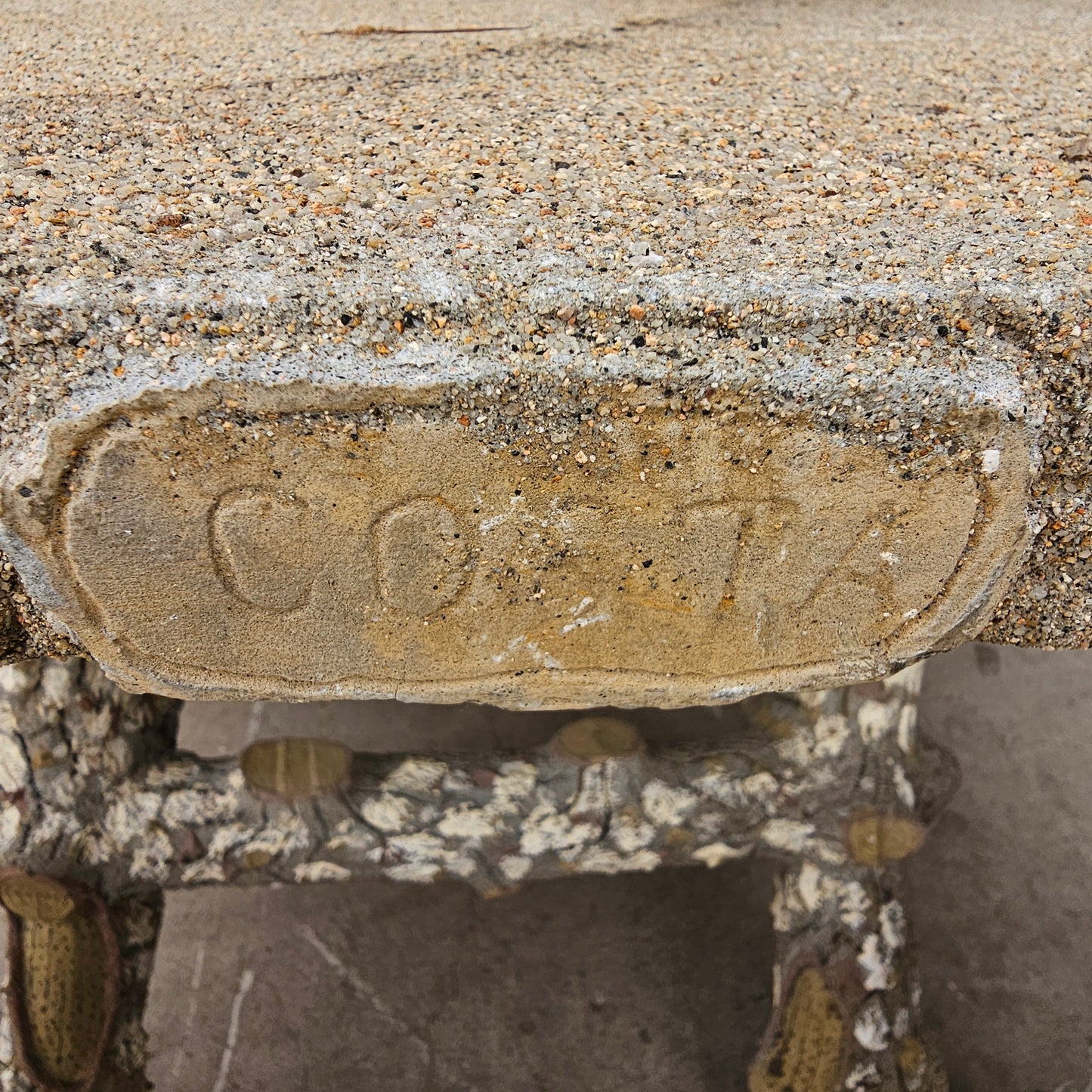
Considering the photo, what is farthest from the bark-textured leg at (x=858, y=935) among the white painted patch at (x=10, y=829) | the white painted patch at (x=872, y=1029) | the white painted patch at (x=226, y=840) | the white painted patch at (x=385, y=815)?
the white painted patch at (x=10, y=829)

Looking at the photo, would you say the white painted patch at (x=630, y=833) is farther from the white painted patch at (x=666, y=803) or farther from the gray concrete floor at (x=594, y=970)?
the gray concrete floor at (x=594, y=970)

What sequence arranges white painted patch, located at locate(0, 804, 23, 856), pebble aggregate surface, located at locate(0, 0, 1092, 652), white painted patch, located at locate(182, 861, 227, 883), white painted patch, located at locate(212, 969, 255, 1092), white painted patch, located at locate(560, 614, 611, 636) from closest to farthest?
pebble aggregate surface, located at locate(0, 0, 1092, 652) → white painted patch, located at locate(560, 614, 611, 636) → white painted patch, located at locate(0, 804, 23, 856) → white painted patch, located at locate(182, 861, 227, 883) → white painted patch, located at locate(212, 969, 255, 1092)

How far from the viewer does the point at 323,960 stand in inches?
62.5

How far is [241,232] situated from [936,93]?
82 cm

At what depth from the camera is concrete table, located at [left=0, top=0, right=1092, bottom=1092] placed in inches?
28.8

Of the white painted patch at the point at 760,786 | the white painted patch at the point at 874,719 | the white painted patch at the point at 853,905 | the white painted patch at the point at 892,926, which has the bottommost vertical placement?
the white painted patch at the point at 892,926

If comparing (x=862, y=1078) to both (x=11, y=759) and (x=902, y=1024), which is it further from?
(x=11, y=759)

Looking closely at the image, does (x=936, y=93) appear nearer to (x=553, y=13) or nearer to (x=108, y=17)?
(x=553, y=13)

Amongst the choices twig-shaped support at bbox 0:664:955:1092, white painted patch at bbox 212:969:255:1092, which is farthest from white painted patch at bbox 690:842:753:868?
white painted patch at bbox 212:969:255:1092

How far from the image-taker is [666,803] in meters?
1.25

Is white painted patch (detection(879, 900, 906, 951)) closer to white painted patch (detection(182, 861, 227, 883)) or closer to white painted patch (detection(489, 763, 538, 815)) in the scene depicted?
white painted patch (detection(489, 763, 538, 815))

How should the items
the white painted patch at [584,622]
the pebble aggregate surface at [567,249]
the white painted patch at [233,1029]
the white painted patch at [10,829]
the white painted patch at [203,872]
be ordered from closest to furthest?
the pebble aggregate surface at [567,249], the white painted patch at [584,622], the white painted patch at [10,829], the white painted patch at [203,872], the white painted patch at [233,1029]

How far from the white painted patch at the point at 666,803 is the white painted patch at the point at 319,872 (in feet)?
1.53

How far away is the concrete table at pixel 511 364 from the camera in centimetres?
73
